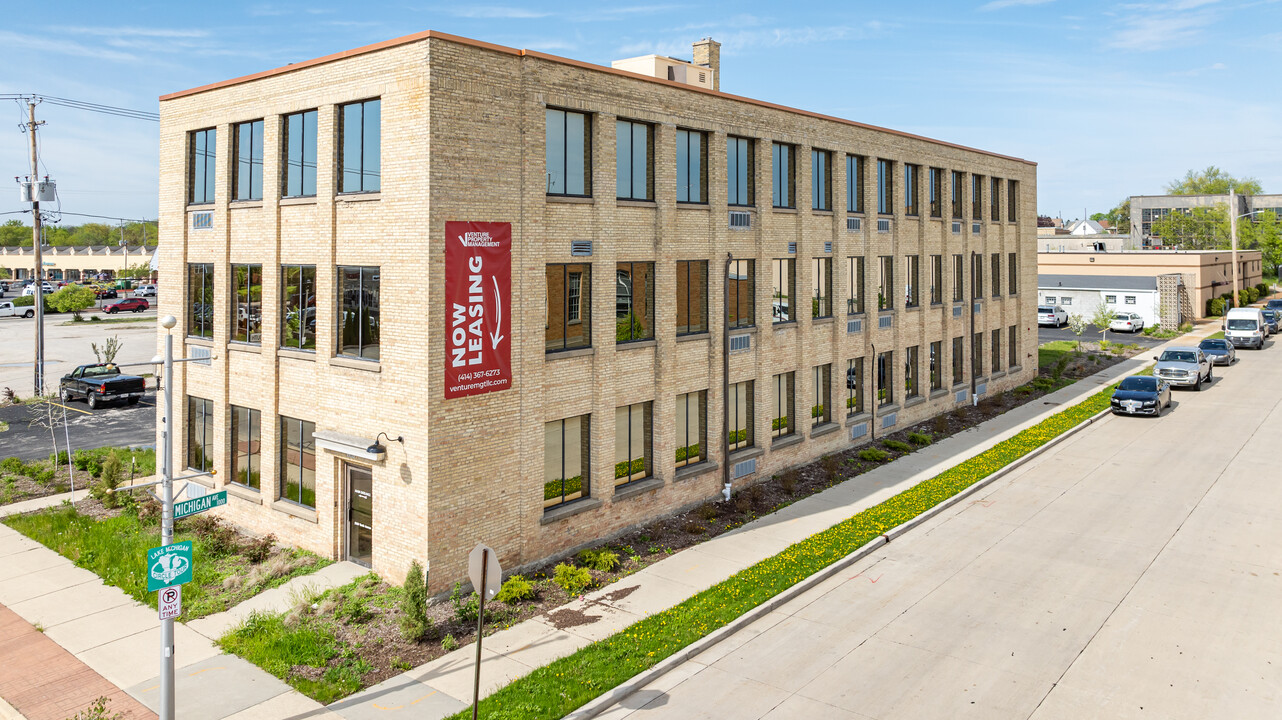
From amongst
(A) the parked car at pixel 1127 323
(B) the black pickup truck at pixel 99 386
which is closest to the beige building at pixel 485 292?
(B) the black pickup truck at pixel 99 386

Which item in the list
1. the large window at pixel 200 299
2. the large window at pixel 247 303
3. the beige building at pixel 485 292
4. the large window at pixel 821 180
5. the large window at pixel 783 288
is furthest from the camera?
the large window at pixel 821 180

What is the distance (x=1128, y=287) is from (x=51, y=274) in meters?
148

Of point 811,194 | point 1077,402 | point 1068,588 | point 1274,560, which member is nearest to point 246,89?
point 811,194

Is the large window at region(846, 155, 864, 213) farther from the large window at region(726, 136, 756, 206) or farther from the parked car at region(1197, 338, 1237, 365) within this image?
the parked car at region(1197, 338, 1237, 365)

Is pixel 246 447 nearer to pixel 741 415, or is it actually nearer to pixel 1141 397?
pixel 741 415

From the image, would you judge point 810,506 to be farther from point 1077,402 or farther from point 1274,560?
point 1077,402

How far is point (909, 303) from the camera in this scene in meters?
33.0

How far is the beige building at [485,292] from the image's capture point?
1653 cm

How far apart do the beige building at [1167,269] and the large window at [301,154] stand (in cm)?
6226

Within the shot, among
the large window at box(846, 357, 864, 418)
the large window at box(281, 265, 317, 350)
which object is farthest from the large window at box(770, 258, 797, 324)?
the large window at box(281, 265, 317, 350)

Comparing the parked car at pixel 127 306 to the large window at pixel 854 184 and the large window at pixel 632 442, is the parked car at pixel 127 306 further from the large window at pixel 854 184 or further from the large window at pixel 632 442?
the large window at pixel 632 442

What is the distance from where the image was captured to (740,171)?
79.3 ft

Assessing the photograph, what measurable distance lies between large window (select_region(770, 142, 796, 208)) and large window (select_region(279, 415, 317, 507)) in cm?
1420

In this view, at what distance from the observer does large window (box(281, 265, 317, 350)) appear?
1897cm
